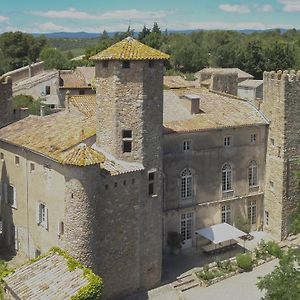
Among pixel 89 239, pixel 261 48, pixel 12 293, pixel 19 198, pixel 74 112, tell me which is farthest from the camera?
pixel 261 48

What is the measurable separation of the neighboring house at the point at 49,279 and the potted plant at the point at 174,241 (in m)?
9.99

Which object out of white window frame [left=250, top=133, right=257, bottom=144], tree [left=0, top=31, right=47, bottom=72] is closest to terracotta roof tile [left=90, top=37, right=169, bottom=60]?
white window frame [left=250, top=133, right=257, bottom=144]

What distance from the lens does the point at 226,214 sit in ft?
131

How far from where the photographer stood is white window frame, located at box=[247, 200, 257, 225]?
41.1 meters

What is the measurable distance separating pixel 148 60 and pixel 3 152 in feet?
42.3

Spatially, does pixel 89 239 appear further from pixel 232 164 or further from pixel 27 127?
pixel 232 164

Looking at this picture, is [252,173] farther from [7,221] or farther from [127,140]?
[7,221]

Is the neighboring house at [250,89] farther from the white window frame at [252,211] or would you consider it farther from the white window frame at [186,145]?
the white window frame at [186,145]

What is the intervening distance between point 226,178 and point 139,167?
33.2ft

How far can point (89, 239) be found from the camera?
2945 cm

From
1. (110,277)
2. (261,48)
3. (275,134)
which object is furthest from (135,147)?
(261,48)

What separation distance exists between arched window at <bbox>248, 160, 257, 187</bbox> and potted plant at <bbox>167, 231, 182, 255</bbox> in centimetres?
718

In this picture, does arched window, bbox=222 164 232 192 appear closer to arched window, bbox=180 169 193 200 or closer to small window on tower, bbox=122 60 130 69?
arched window, bbox=180 169 193 200

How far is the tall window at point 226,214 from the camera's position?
130 feet
